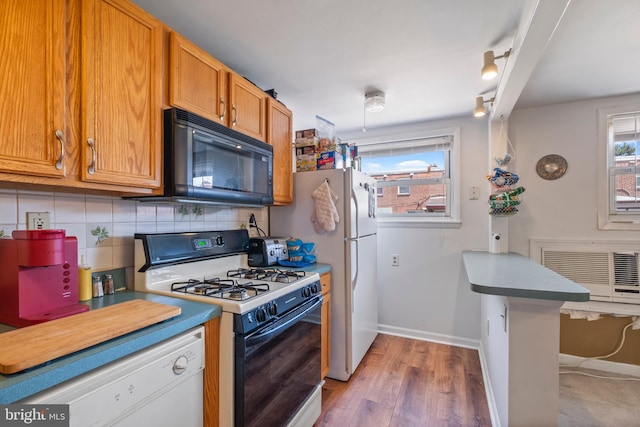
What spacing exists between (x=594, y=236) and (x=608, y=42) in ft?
5.02

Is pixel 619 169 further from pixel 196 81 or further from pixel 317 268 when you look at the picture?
Result: pixel 196 81

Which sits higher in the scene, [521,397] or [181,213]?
[181,213]

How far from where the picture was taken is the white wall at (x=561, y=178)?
236 centimetres

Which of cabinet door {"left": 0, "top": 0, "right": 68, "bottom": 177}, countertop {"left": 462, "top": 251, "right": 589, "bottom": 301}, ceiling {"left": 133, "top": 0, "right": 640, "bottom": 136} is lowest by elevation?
Answer: countertop {"left": 462, "top": 251, "right": 589, "bottom": 301}

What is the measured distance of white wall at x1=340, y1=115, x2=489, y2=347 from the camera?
8.85 feet

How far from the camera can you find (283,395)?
4.59 feet

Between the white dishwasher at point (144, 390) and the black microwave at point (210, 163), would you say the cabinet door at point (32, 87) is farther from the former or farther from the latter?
the white dishwasher at point (144, 390)

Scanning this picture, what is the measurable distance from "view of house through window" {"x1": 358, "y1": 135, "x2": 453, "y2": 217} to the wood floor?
135cm

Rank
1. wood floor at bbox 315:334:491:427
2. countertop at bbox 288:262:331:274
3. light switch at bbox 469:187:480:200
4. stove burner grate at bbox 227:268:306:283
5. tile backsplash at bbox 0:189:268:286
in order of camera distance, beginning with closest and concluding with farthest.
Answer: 1. tile backsplash at bbox 0:189:268:286
2. stove burner grate at bbox 227:268:306:283
3. wood floor at bbox 315:334:491:427
4. countertop at bbox 288:262:331:274
5. light switch at bbox 469:187:480:200

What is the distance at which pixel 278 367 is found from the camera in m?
1.37

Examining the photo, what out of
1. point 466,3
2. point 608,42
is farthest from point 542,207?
A: point 466,3

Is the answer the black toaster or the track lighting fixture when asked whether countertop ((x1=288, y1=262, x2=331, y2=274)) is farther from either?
the track lighting fixture

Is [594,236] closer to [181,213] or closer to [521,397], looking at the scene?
[521,397]

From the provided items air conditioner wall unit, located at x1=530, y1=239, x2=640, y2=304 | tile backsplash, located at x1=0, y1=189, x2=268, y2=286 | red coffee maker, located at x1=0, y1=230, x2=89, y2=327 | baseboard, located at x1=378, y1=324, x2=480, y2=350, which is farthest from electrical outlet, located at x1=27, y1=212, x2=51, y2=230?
air conditioner wall unit, located at x1=530, y1=239, x2=640, y2=304
